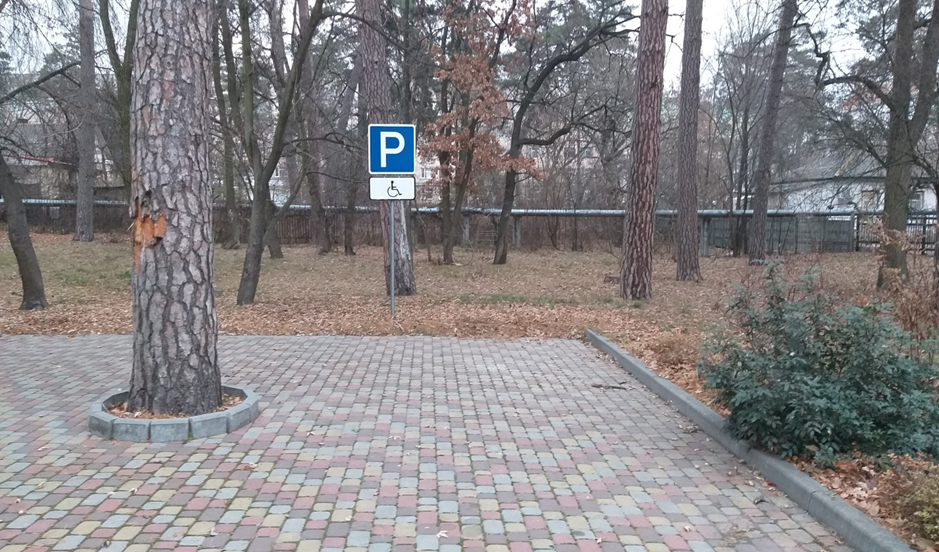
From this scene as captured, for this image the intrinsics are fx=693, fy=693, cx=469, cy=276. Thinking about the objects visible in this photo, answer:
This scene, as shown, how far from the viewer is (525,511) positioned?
3939 mm

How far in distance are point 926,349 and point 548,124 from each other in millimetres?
27533

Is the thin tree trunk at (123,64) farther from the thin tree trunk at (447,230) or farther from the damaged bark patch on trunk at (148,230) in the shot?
the thin tree trunk at (447,230)

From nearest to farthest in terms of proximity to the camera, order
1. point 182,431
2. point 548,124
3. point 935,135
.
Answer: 1. point 182,431
2. point 935,135
3. point 548,124

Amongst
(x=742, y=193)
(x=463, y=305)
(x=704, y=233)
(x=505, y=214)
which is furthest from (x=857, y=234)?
(x=463, y=305)

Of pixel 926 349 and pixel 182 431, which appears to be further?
pixel 182 431

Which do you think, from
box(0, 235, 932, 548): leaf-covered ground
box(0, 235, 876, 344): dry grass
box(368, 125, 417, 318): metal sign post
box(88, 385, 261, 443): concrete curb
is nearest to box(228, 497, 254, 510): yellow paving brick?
box(88, 385, 261, 443): concrete curb

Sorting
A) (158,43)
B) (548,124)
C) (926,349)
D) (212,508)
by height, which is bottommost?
Answer: (212,508)

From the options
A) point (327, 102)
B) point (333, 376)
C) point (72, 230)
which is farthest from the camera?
point (72, 230)

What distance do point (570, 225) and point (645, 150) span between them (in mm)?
20382

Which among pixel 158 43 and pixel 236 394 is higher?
pixel 158 43

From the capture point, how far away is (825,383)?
14.8 ft

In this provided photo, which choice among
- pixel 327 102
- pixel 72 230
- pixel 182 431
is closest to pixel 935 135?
pixel 182 431

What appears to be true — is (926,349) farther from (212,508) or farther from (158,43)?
(158,43)

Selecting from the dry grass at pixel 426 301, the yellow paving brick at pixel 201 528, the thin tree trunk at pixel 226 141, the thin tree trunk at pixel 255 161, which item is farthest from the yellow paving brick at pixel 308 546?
the thin tree trunk at pixel 255 161
